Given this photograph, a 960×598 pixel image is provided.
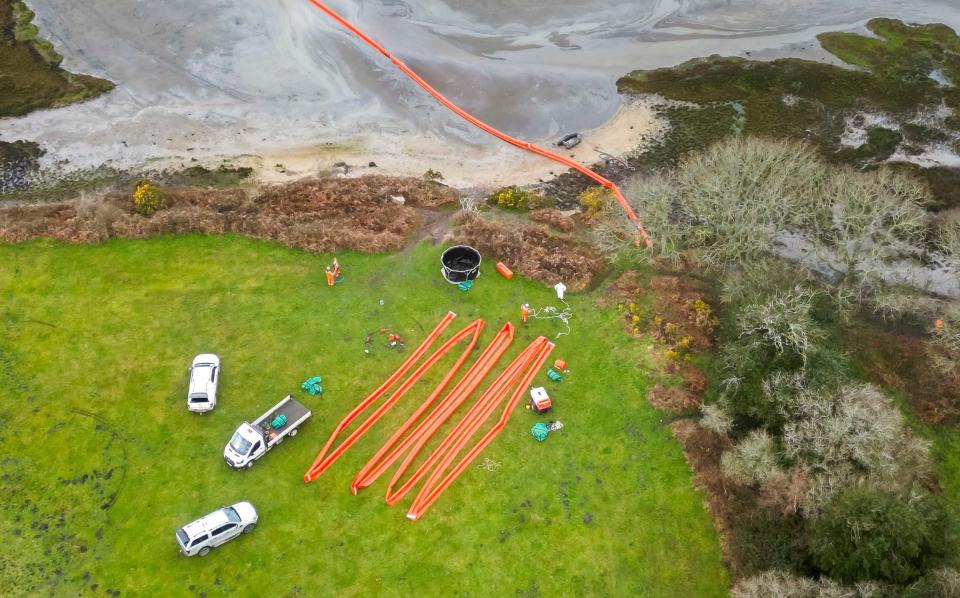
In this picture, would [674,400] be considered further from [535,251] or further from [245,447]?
[245,447]

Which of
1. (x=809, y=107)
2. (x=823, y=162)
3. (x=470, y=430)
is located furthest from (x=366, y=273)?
(x=809, y=107)

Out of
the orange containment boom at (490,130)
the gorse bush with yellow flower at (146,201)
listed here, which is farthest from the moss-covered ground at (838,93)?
the gorse bush with yellow flower at (146,201)

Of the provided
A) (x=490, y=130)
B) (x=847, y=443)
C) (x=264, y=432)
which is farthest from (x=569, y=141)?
(x=264, y=432)

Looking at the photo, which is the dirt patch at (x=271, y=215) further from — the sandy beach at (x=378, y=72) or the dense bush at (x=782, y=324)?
the dense bush at (x=782, y=324)

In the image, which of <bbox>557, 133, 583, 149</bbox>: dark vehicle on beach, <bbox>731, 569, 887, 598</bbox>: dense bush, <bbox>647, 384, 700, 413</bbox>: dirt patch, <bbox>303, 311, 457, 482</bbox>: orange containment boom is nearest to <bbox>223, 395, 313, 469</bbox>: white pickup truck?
<bbox>303, 311, 457, 482</bbox>: orange containment boom

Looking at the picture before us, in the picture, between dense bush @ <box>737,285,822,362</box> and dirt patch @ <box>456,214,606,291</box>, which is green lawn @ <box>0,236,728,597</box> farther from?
dense bush @ <box>737,285,822,362</box>

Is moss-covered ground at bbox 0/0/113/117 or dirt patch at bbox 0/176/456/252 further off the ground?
moss-covered ground at bbox 0/0/113/117
